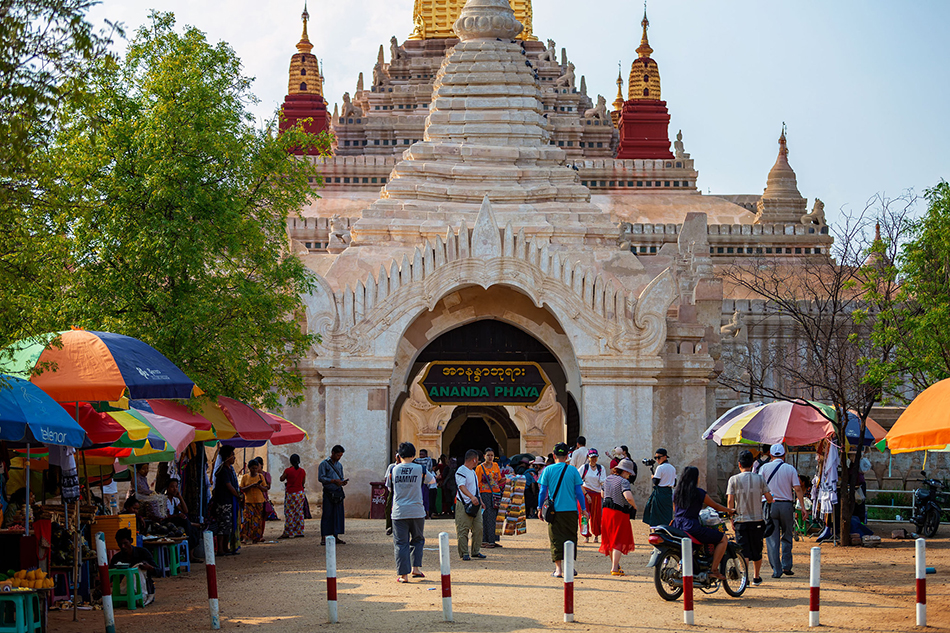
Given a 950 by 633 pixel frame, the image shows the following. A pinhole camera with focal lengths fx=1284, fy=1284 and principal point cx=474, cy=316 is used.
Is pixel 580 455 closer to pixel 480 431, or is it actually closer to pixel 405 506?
pixel 405 506

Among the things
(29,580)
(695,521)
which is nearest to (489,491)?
(695,521)

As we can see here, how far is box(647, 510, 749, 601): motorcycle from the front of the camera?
13312 mm

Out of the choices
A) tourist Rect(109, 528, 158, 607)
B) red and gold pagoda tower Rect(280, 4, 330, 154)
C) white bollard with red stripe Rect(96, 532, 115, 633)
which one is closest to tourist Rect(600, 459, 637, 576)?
tourist Rect(109, 528, 158, 607)

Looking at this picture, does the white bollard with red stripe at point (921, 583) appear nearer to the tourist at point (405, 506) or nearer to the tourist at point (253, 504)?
the tourist at point (405, 506)

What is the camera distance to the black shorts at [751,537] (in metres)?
14.9

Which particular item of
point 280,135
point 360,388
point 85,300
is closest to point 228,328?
point 85,300

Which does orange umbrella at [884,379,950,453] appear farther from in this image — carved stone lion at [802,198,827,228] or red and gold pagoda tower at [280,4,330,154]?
red and gold pagoda tower at [280,4,330,154]

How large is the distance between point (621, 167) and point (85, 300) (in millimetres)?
28231

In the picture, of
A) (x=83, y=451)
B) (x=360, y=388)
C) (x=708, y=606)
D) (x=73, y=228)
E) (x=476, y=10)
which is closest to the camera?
(x=708, y=606)

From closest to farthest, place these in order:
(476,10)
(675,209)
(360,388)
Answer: (360,388)
(476,10)
(675,209)

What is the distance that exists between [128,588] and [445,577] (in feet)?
12.6

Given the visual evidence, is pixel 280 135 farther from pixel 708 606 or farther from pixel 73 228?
pixel 708 606

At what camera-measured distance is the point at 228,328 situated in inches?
696

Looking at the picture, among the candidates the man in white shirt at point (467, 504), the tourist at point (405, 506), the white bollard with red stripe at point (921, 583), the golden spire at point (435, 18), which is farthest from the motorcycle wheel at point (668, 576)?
Result: the golden spire at point (435, 18)
